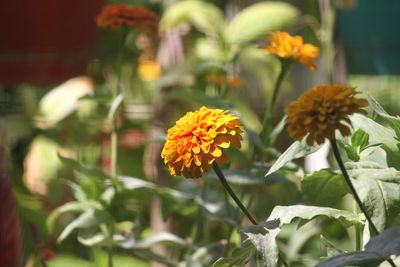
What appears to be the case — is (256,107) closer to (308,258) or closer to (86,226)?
(308,258)

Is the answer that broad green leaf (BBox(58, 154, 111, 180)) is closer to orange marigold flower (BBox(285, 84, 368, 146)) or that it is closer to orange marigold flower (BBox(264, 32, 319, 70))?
orange marigold flower (BBox(264, 32, 319, 70))

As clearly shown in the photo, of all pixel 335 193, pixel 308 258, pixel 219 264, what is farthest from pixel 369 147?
pixel 308 258

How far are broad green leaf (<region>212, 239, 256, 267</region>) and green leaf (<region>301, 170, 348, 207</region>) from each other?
8cm

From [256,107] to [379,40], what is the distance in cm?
26

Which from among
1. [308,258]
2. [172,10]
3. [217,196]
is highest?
[172,10]

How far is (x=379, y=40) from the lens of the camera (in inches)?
57.1

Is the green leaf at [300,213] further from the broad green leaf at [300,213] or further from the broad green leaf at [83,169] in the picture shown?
the broad green leaf at [83,169]

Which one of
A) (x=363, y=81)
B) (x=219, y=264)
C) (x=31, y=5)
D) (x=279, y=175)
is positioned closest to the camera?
(x=219, y=264)

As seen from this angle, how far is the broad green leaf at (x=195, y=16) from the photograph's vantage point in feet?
4.11

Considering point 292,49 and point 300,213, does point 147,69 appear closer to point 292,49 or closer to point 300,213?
point 292,49

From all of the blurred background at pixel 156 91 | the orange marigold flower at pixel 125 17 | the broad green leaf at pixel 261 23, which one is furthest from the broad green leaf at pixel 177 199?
the broad green leaf at pixel 261 23

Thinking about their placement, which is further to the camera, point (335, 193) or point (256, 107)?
point (256, 107)

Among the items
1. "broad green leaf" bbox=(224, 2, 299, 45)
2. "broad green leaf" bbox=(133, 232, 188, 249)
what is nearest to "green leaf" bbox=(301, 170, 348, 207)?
"broad green leaf" bbox=(133, 232, 188, 249)

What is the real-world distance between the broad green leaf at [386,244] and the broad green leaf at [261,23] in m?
0.76
